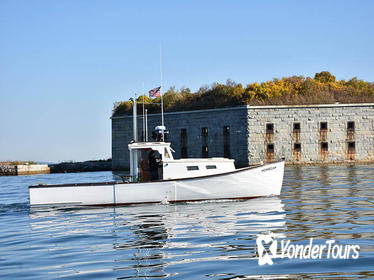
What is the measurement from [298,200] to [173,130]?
96.3 ft

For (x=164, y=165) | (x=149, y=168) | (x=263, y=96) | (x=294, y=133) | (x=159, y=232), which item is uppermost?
(x=263, y=96)

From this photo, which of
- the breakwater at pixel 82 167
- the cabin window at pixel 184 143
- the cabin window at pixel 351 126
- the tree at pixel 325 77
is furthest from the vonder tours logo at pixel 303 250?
the tree at pixel 325 77

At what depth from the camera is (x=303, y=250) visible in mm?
9250

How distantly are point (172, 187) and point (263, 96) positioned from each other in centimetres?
2856

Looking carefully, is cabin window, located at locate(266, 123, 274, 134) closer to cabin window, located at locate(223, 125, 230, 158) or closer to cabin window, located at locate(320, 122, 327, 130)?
cabin window, located at locate(223, 125, 230, 158)

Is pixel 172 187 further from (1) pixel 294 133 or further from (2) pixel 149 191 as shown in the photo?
(1) pixel 294 133

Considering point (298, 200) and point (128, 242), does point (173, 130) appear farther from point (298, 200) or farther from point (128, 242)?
point (128, 242)

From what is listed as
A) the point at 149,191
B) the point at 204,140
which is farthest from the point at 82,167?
the point at 149,191

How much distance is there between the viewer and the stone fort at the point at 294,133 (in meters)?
42.1

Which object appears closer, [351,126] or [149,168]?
[149,168]

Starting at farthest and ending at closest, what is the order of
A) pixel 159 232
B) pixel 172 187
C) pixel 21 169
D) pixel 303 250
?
pixel 21 169, pixel 172 187, pixel 159 232, pixel 303 250

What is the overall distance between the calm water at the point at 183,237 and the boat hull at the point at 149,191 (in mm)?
376

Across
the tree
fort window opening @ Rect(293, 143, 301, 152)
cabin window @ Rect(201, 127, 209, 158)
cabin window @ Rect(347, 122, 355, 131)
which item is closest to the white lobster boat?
fort window opening @ Rect(293, 143, 301, 152)

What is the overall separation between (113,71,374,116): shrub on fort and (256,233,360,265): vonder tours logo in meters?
33.9
